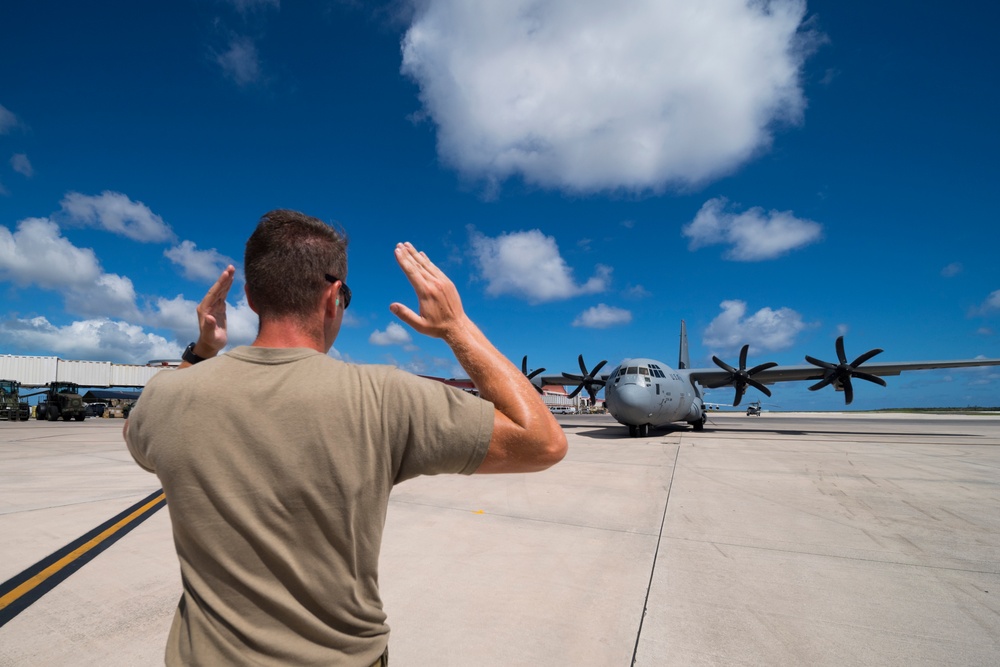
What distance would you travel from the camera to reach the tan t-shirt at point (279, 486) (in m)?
1.18

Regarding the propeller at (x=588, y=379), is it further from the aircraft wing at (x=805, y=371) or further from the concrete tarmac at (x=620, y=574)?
the concrete tarmac at (x=620, y=574)

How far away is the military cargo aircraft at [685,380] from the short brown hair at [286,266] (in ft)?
53.8

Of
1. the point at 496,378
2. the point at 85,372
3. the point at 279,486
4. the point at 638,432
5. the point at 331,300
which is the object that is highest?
the point at 85,372

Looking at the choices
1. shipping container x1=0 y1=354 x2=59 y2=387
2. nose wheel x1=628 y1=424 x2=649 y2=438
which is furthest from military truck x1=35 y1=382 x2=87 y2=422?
nose wheel x1=628 y1=424 x2=649 y2=438

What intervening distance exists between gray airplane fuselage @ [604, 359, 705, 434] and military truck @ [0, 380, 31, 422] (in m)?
38.5

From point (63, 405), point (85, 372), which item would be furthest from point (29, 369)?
point (63, 405)

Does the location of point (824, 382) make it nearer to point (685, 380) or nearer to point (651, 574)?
point (685, 380)

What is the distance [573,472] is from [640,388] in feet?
26.8

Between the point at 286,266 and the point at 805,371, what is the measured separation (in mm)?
27974

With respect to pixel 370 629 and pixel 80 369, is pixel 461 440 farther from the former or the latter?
pixel 80 369

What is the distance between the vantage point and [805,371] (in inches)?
957

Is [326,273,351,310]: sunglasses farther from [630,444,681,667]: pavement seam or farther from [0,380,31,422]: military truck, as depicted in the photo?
[0,380,31,422]: military truck

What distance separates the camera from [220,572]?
121 centimetres

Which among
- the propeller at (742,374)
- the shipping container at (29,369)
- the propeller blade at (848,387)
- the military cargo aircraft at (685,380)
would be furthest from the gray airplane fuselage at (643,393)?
the shipping container at (29,369)
